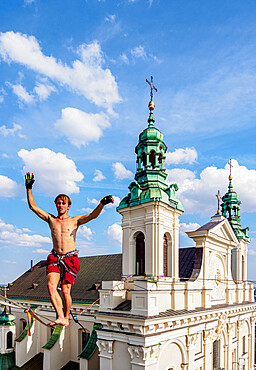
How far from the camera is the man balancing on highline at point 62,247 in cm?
451

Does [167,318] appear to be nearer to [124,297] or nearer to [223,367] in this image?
[124,297]

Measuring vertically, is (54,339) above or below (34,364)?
above

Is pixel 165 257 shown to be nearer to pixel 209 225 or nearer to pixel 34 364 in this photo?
pixel 209 225

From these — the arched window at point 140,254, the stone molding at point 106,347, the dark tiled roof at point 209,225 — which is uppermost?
the dark tiled roof at point 209,225

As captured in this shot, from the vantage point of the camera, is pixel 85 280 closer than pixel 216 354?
No

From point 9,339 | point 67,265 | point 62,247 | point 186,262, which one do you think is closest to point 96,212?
point 62,247

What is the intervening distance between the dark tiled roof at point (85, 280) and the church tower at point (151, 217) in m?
7.99

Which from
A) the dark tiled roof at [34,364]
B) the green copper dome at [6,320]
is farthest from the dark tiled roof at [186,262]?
the green copper dome at [6,320]

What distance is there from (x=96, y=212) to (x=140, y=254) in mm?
13128

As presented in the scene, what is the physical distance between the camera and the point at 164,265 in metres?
17.5

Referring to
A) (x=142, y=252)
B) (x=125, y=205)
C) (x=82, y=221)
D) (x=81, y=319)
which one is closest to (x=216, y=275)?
(x=142, y=252)

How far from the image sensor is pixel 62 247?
467 centimetres

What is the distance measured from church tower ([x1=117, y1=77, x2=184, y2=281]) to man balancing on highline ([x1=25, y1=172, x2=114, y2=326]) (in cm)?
1206

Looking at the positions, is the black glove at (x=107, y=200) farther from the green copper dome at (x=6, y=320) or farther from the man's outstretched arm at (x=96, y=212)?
the green copper dome at (x=6, y=320)
